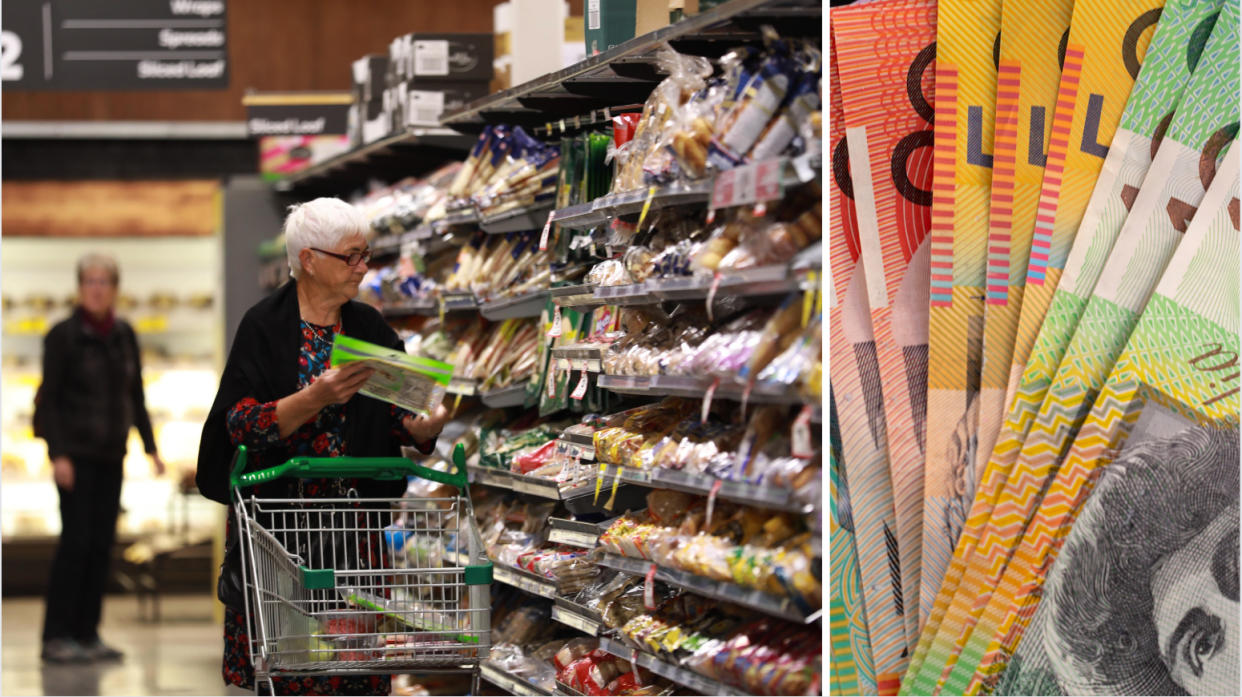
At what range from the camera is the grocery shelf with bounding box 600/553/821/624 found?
2582 mm

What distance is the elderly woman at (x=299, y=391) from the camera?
146 inches

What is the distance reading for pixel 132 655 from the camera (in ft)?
25.9

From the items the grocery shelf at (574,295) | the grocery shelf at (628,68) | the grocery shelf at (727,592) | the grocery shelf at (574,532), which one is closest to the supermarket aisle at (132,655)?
the grocery shelf at (574,532)

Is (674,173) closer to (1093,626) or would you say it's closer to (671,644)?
(671,644)

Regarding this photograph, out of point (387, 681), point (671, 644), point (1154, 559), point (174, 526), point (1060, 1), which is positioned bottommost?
point (174, 526)

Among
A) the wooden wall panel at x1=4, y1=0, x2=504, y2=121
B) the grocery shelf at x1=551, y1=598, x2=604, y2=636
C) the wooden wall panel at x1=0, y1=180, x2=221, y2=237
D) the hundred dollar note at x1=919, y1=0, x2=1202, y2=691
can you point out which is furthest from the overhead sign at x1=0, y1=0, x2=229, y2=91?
the hundred dollar note at x1=919, y1=0, x2=1202, y2=691

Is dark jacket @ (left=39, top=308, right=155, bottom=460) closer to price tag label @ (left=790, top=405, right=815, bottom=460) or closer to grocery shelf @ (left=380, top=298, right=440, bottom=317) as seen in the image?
grocery shelf @ (left=380, top=298, right=440, bottom=317)

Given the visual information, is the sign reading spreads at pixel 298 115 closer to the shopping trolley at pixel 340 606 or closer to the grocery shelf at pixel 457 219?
the grocery shelf at pixel 457 219

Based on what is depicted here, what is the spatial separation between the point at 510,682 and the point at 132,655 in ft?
14.4

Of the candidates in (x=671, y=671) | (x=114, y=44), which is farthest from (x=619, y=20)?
(x=114, y=44)

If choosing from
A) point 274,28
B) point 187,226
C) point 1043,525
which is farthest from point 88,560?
point 1043,525

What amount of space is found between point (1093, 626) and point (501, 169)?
255 cm

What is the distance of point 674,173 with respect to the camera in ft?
9.77

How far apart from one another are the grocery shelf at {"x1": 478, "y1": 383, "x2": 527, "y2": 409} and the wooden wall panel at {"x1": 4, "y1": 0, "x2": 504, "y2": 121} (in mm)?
6331
